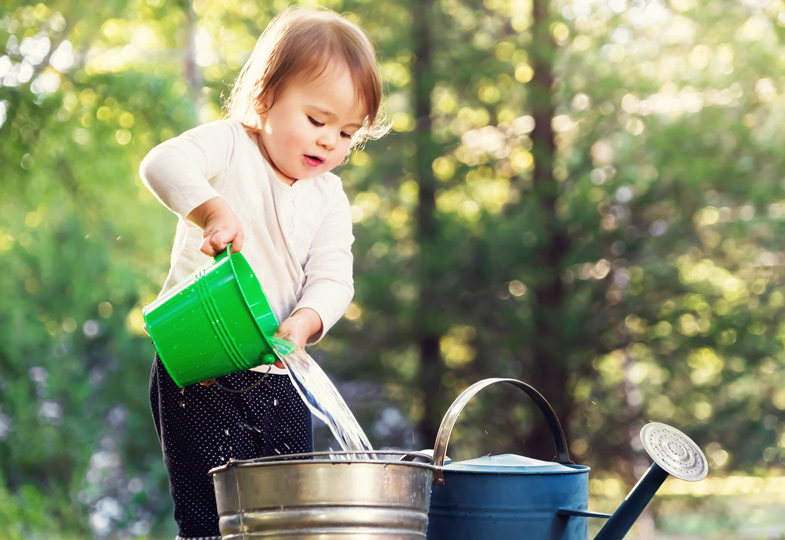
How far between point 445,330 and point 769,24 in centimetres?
308

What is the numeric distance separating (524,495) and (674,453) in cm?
31

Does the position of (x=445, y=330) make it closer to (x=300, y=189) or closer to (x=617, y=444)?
(x=617, y=444)

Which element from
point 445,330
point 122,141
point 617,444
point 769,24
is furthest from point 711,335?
point 122,141

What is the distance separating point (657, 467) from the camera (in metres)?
1.90

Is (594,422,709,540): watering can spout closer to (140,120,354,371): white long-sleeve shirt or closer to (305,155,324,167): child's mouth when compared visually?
(140,120,354,371): white long-sleeve shirt

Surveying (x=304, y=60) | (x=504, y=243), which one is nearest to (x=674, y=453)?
(x=304, y=60)

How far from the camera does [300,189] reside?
6.98 ft

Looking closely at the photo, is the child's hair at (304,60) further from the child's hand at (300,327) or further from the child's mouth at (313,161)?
the child's hand at (300,327)

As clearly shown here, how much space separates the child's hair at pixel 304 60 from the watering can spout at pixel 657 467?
91 centimetres

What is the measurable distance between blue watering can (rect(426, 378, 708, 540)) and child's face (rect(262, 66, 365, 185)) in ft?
1.91

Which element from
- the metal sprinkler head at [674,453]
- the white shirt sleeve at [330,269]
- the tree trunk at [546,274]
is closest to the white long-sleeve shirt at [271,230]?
the white shirt sleeve at [330,269]

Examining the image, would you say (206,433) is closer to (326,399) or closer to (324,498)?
(326,399)

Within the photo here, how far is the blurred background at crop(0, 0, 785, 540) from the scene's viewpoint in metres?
6.11

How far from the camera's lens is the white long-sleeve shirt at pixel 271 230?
2.00 meters
